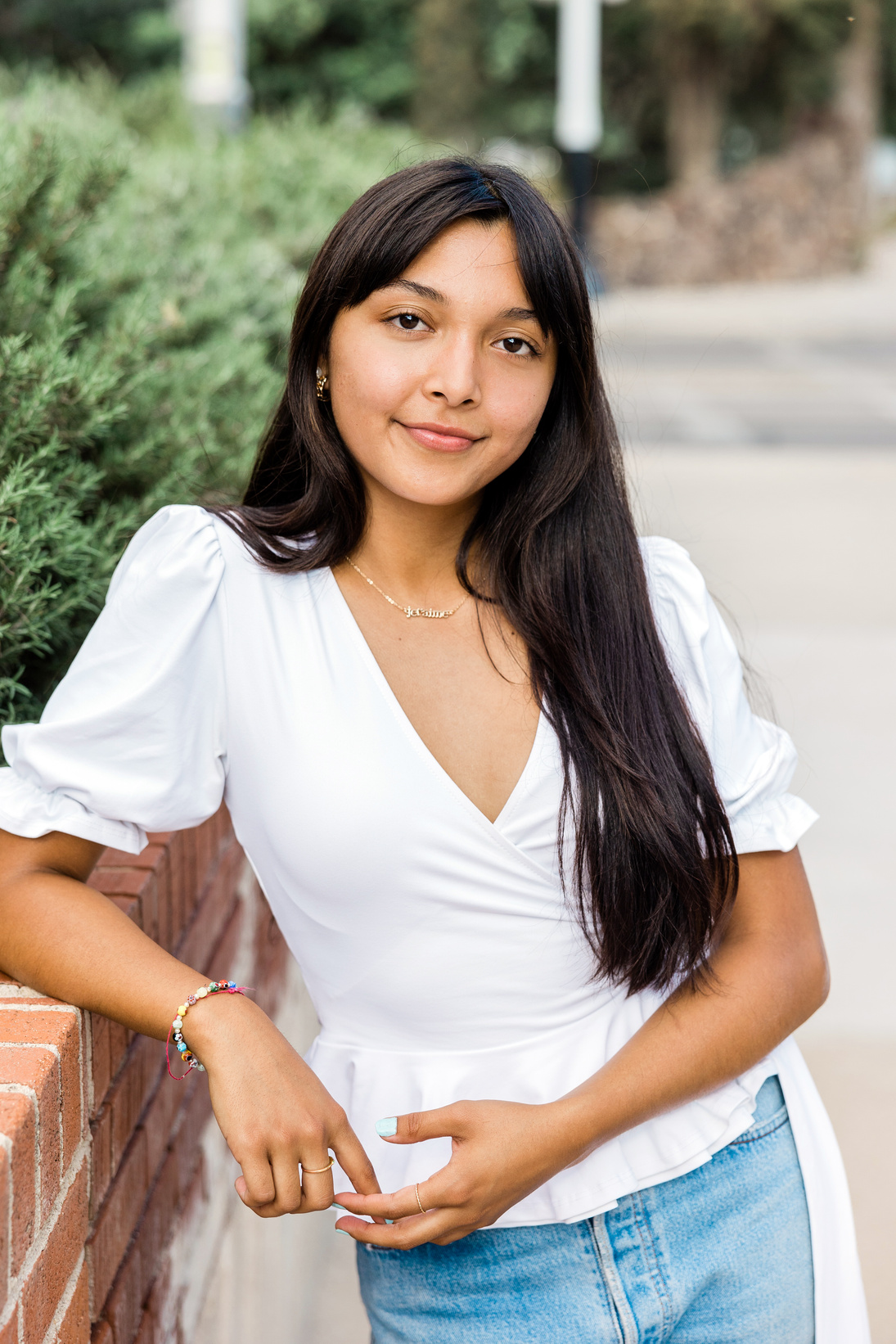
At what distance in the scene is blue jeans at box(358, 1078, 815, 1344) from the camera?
4.97ft

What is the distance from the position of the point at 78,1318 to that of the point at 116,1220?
0.65 ft

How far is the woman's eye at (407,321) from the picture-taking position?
1.55 metres

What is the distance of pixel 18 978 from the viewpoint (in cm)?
145

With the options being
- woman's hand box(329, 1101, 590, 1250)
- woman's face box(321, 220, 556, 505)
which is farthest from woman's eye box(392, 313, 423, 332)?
woman's hand box(329, 1101, 590, 1250)

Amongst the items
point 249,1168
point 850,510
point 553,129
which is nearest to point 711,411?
point 850,510

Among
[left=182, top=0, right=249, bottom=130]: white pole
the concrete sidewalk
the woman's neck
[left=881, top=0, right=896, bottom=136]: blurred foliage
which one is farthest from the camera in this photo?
[left=881, top=0, right=896, bottom=136]: blurred foliage

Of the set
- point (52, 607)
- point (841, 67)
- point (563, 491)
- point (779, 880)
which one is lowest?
point (779, 880)

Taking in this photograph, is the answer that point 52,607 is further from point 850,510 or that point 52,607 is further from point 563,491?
point 850,510

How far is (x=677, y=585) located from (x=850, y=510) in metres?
6.37

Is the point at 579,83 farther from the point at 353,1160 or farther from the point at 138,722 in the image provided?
the point at 353,1160

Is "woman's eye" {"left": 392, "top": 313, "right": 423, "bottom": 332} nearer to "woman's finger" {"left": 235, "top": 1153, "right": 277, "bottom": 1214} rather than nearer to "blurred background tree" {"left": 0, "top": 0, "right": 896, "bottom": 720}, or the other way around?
"blurred background tree" {"left": 0, "top": 0, "right": 896, "bottom": 720}

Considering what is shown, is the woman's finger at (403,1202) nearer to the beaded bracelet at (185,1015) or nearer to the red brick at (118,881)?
the beaded bracelet at (185,1015)

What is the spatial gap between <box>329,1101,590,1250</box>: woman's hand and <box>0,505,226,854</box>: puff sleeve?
0.42 m

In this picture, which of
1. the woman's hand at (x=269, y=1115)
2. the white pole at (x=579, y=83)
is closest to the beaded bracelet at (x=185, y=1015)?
the woman's hand at (x=269, y=1115)
